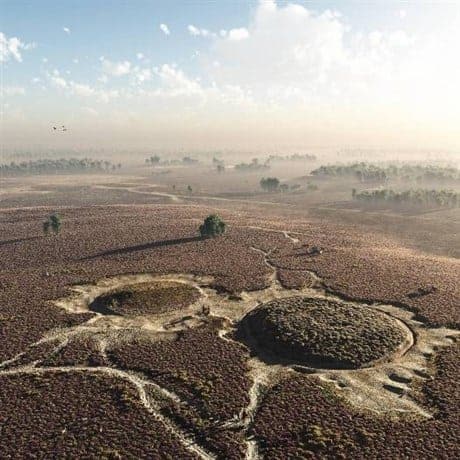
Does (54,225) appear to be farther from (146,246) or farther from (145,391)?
(145,391)

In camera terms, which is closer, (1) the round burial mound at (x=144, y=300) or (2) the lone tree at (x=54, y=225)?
(1) the round burial mound at (x=144, y=300)

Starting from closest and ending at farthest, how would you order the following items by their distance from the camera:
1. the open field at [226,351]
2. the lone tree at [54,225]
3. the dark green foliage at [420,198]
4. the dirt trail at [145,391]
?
the dirt trail at [145,391] → the open field at [226,351] → the lone tree at [54,225] → the dark green foliage at [420,198]

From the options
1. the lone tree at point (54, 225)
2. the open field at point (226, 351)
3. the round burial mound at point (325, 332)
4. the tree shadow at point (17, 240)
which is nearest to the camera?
the open field at point (226, 351)

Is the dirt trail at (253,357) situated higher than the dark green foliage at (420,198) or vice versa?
the dark green foliage at (420,198)

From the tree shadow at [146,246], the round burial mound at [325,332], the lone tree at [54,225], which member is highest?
the lone tree at [54,225]

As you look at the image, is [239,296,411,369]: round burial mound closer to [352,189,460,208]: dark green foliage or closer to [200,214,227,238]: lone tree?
[200,214,227,238]: lone tree

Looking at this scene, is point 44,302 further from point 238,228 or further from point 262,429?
point 238,228

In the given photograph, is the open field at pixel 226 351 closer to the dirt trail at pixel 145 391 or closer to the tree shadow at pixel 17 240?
the dirt trail at pixel 145 391

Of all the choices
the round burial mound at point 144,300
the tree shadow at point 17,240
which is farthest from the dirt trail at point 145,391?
the tree shadow at point 17,240
